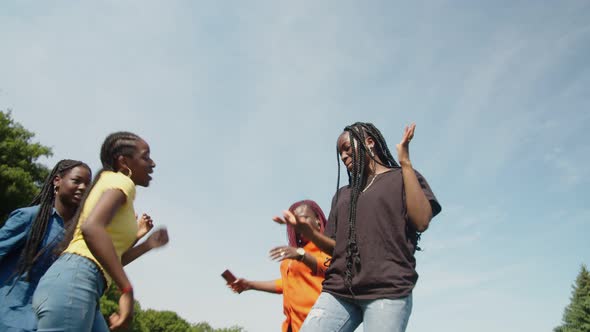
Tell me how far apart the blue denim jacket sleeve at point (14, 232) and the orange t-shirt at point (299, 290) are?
2.64 metres

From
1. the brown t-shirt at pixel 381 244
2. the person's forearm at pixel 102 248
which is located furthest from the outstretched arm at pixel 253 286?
A: the person's forearm at pixel 102 248

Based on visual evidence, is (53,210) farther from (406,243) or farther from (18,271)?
(406,243)

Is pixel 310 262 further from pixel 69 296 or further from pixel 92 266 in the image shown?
pixel 69 296

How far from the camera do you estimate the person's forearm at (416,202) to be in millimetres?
3252

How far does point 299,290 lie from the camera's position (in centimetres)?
501

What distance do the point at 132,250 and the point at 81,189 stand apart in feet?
4.41

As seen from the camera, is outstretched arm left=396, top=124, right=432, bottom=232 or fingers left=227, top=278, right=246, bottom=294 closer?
outstretched arm left=396, top=124, right=432, bottom=232

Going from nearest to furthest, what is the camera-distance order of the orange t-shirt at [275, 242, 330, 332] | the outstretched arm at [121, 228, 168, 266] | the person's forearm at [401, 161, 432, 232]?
the person's forearm at [401, 161, 432, 232], the outstretched arm at [121, 228, 168, 266], the orange t-shirt at [275, 242, 330, 332]

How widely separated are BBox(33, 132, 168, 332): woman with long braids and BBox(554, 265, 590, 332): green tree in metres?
48.5

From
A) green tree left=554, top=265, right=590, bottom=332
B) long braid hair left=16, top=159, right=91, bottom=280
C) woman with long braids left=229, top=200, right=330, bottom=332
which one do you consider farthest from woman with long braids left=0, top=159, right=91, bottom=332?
green tree left=554, top=265, right=590, bottom=332

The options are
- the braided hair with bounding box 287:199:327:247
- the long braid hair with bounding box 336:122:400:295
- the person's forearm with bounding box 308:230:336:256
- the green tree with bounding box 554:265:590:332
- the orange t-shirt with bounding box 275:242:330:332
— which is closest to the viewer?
the long braid hair with bounding box 336:122:400:295

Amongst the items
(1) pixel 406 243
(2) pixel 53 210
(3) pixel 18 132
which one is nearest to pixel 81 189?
(2) pixel 53 210

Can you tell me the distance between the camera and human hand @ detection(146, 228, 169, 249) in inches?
155

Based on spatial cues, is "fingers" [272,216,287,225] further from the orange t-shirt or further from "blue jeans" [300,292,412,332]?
the orange t-shirt
